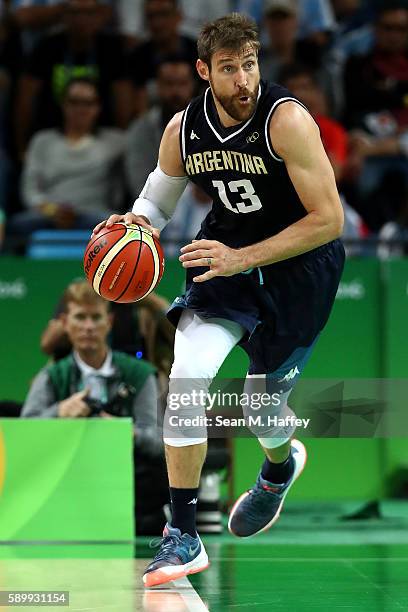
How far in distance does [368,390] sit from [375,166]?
266cm

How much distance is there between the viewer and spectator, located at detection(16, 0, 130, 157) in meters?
11.0

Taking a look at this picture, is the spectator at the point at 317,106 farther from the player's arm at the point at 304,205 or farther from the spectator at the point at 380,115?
the player's arm at the point at 304,205

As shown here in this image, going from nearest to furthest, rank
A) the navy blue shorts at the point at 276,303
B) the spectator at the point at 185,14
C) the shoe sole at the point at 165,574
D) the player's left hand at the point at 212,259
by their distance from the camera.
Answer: the player's left hand at the point at 212,259, the shoe sole at the point at 165,574, the navy blue shorts at the point at 276,303, the spectator at the point at 185,14

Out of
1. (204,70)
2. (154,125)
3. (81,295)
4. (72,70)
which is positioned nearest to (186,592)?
(204,70)

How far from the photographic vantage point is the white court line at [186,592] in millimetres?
5121

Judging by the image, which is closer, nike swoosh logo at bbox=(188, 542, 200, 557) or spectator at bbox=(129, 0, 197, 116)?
nike swoosh logo at bbox=(188, 542, 200, 557)

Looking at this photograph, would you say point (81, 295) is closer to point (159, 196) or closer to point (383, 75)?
point (159, 196)

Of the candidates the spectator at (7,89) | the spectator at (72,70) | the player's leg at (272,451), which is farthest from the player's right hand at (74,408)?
the spectator at (72,70)

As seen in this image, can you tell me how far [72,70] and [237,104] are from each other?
5991mm

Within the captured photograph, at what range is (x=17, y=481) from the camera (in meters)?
7.32

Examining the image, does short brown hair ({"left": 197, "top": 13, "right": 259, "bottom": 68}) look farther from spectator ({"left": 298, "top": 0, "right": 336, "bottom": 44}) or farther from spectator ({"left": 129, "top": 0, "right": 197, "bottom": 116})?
spectator ({"left": 298, "top": 0, "right": 336, "bottom": 44})

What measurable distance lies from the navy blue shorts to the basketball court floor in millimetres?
1137

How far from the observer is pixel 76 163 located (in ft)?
34.1

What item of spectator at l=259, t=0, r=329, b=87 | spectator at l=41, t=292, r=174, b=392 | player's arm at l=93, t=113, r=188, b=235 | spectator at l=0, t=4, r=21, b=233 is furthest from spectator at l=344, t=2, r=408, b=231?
player's arm at l=93, t=113, r=188, b=235
